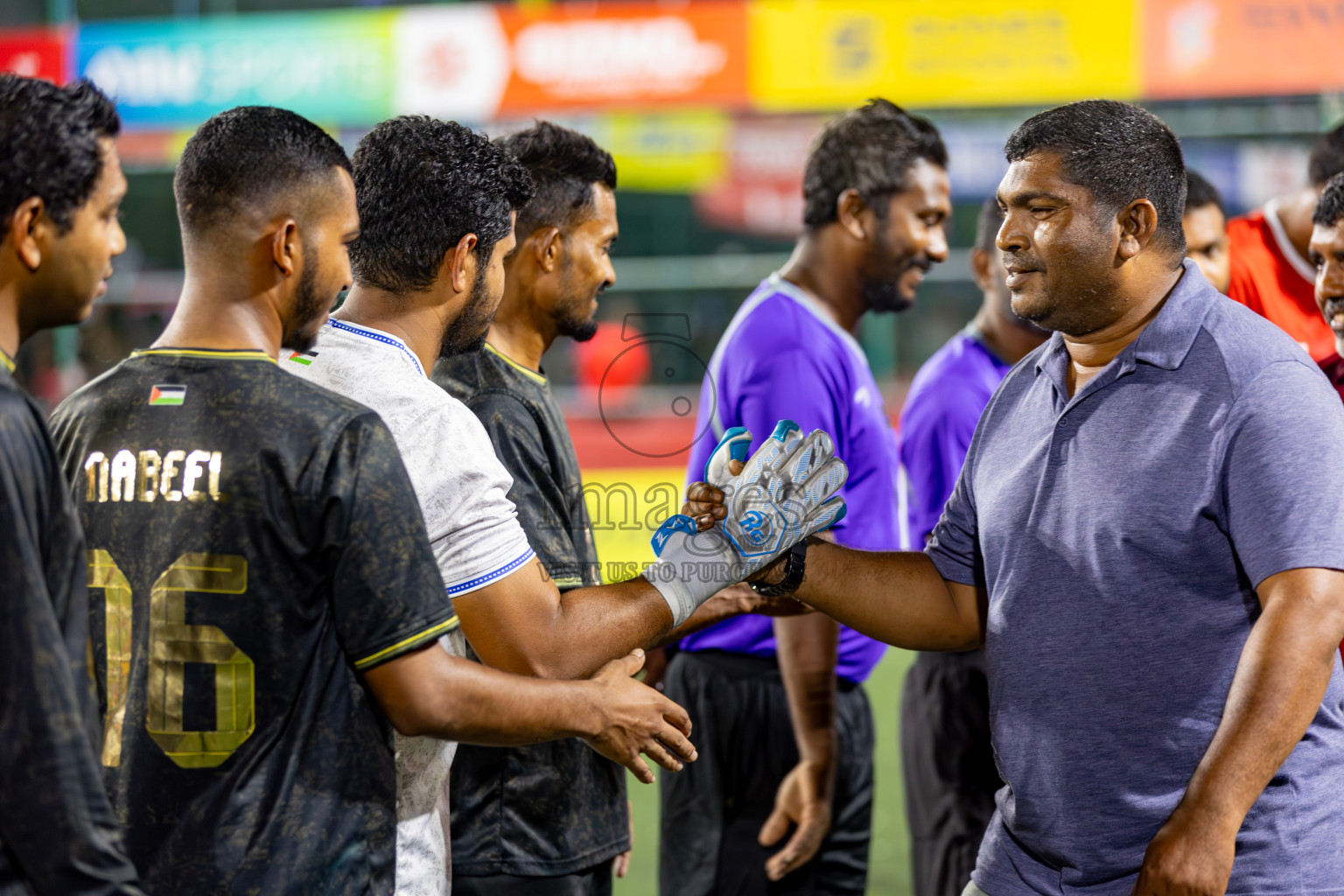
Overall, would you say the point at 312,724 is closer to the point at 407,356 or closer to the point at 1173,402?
the point at 407,356

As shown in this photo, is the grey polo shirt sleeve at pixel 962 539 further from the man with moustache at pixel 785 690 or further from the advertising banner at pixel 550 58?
the advertising banner at pixel 550 58

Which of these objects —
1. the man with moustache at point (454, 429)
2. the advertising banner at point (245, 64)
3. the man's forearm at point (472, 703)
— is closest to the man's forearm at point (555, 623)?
the man with moustache at point (454, 429)

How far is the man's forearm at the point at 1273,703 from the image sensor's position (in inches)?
65.5

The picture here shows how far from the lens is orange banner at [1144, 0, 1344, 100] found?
10.5m

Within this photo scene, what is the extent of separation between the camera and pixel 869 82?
11195mm

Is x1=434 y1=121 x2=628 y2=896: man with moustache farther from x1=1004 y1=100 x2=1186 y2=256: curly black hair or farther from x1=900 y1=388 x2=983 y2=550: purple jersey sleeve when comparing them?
x1=900 y1=388 x2=983 y2=550: purple jersey sleeve

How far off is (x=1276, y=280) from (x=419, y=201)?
8.46ft

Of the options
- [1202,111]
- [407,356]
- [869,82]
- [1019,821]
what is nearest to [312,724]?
[407,356]

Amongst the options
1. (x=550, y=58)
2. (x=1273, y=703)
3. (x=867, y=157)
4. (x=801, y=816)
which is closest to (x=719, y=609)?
(x=801, y=816)

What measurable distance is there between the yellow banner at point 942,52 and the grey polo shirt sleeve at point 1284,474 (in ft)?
31.7

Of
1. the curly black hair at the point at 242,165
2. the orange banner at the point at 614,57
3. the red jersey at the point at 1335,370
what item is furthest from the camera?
the orange banner at the point at 614,57

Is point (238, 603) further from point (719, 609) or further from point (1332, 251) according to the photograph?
point (1332, 251)

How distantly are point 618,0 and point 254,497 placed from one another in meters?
11.1

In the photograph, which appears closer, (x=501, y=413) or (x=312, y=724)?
(x=312, y=724)
